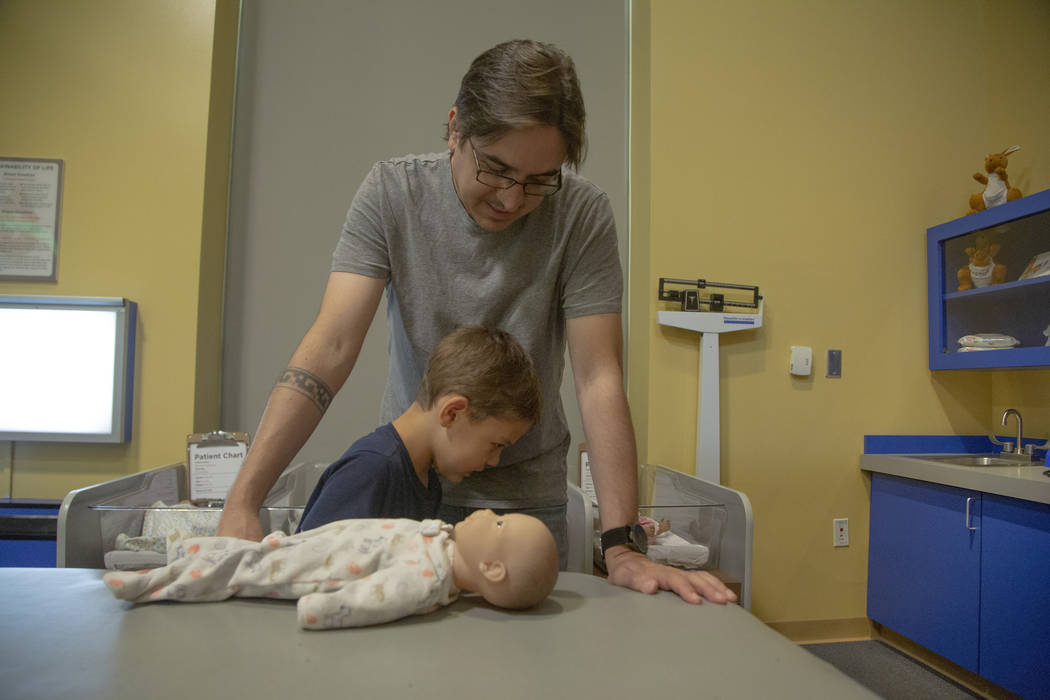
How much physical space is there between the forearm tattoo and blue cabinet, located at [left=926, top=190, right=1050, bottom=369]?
2.68 m

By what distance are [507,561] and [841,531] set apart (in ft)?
8.52

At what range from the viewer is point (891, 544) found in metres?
2.70

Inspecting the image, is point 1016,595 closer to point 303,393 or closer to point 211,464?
point 303,393

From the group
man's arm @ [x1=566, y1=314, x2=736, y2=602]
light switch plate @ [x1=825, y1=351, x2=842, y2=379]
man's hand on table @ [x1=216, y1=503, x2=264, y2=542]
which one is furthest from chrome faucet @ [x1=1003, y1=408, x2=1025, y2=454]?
man's hand on table @ [x1=216, y1=503, x2=264, y2=542]

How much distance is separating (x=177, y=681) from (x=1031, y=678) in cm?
266

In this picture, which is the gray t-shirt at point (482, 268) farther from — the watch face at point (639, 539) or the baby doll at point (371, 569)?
the baby doll at point (371, 569)

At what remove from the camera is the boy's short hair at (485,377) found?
104 cm

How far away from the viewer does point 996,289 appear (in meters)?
2.66

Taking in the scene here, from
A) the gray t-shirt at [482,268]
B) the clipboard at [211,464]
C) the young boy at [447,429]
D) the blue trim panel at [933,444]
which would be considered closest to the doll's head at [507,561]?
the young boy at [447,429]

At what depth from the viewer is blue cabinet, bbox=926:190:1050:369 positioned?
98.6 inches

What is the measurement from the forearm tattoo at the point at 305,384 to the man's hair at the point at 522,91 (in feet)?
1.62

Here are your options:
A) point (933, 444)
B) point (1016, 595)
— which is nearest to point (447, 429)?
point (1016, 595)

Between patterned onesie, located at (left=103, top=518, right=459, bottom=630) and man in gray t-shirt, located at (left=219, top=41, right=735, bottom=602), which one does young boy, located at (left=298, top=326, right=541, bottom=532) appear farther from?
patterned onesie, located at (left=103, top=518, right=459, bottom=630)

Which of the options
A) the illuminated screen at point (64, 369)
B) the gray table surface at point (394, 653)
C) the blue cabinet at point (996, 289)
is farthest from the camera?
the blue cabinet at point (996, 289)
